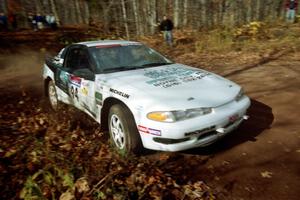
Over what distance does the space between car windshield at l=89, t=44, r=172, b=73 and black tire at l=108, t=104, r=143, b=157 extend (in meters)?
0.86

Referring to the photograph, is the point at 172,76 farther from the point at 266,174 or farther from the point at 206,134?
the point at 266,174

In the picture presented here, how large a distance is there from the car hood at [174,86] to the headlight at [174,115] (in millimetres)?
73

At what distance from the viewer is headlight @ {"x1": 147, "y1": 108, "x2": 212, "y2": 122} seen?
135 inches

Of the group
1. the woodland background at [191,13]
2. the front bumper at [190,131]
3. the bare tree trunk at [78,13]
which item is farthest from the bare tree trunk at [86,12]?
the front bumper at [190,131]

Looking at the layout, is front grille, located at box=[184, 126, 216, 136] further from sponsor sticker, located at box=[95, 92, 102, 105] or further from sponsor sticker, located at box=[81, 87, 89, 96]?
sponsor sticker, located at box=[81, 87, 89, 96]

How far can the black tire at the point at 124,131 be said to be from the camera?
3729 mm

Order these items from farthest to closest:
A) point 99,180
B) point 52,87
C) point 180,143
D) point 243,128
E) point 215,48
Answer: point 215,48
point 52,87
point 243,128
point 180,143
point 99,180

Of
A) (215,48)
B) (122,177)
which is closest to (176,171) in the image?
(122,177)

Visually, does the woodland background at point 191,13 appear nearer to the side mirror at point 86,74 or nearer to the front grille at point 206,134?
the side mirror at point 86,74

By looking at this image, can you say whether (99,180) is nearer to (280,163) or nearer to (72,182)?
(72,182)

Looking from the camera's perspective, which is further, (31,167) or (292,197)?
(31,167)

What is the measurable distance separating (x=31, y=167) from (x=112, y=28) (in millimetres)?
20029

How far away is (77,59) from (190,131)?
278 centimetres

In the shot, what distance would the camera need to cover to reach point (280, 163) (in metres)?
3.70
